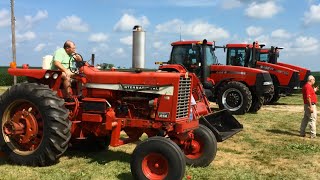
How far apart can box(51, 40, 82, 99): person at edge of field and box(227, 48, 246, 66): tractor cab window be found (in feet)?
35.3

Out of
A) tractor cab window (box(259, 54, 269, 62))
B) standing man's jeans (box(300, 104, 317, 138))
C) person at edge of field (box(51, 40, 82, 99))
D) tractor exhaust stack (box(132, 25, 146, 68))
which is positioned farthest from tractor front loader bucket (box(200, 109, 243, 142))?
tractor cab window (box(259, 54, 269, 62))

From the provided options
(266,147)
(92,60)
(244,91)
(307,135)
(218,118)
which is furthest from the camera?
(244,91)

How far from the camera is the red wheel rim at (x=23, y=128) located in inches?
248

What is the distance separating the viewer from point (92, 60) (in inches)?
277

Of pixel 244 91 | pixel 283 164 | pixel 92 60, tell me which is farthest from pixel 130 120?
pixel 244 91

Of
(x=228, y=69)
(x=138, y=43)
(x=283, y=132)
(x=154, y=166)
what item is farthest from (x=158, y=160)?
(x=228, y=69)

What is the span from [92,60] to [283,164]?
11.7 feet

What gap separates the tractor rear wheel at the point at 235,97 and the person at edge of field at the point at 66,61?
25.0ft

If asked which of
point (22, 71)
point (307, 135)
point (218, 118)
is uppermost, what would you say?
point (22, 71)

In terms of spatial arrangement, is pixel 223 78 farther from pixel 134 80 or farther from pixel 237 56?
pixel 134 80

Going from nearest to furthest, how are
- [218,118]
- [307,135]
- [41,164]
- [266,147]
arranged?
[41,164] → [218,118] → [266,147] → [307,135]

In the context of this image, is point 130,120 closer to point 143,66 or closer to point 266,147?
point 143,66

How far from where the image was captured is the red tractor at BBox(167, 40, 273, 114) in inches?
530

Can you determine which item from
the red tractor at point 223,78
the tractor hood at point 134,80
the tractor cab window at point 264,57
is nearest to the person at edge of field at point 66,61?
the tractor hood at point 134,80
